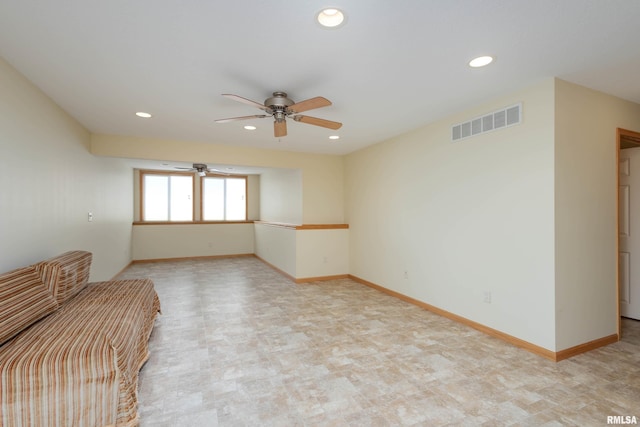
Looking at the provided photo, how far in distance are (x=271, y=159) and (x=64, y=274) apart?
3.44 meters

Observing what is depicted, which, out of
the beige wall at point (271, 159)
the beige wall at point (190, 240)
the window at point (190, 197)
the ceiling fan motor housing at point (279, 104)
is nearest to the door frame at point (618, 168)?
the ceiling fan motor housing at point (279, 104)

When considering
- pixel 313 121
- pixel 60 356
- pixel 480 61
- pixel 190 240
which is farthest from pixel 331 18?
pixel 190 240

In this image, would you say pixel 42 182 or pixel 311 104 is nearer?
pixel 311 104

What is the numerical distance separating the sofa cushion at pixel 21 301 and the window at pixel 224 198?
236 inches

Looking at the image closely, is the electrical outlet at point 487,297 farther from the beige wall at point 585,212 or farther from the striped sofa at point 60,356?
the striped sofa at point 60,356

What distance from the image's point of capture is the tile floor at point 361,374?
186cm

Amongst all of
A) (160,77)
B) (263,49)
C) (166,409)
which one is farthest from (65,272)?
(263,49)

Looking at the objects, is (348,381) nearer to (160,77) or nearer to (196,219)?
(160,77)

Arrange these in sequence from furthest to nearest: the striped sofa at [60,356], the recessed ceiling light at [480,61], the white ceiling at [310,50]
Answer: the recessed ceiling light at [480,61] → the white ceiling at [310,50] → the striped sofa at [60,356]

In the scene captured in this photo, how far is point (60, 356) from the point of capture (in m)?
1.62

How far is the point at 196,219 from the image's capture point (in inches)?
314

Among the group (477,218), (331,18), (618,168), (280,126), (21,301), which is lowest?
(21,301)

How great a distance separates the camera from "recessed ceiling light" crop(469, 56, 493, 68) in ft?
7.13

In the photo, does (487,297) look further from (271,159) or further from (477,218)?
(271,159)
